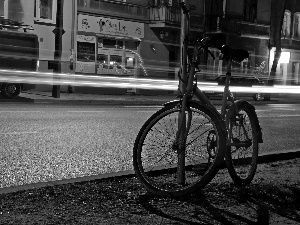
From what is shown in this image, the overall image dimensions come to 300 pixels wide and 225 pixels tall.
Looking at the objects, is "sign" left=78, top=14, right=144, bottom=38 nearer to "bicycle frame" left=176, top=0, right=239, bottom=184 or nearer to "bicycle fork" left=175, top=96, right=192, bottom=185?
"bicycle frame" left=176, top=0, right=239, bottom=184

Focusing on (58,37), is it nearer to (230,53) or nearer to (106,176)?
(106,176)

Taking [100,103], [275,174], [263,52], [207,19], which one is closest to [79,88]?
[100,103]

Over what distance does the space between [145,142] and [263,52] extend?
136ft

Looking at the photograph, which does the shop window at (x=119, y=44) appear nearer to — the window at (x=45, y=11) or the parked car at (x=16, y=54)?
the window at (x=45, y=11)

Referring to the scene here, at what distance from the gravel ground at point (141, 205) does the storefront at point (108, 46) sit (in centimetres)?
2704

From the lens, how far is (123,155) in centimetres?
836

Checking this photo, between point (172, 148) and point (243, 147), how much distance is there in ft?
2.89

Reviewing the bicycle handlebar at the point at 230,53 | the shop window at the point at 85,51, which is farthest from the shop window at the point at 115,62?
the bicycle handlebar at the point at 230,53

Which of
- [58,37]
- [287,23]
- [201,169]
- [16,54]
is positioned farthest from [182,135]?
[287,23]

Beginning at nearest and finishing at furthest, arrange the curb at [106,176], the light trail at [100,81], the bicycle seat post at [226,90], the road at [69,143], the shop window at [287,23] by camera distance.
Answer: the curb at [106,176] < the bicycle seat post at [226,90] < the road at [69,143] < the light trail at [100,81] < the shop window at [287,23]

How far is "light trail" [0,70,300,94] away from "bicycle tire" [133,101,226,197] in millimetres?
15033

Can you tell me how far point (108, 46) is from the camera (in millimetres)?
34062

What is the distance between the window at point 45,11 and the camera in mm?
31109

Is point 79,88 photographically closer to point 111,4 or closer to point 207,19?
point 111,4
